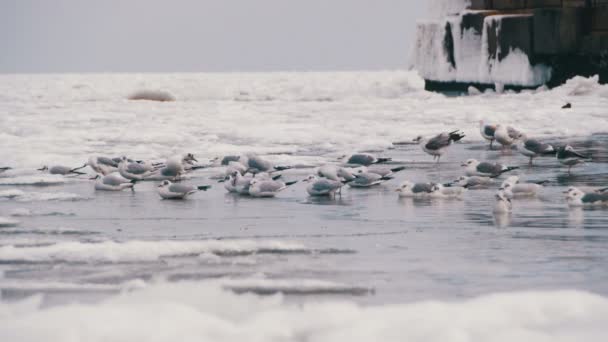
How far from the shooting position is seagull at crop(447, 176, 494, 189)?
1217 centimetres

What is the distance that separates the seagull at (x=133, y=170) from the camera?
13133mm

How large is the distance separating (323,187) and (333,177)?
567mm

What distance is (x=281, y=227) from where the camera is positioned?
30.8 feet

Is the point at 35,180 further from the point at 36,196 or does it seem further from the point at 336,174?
the point at 336,174

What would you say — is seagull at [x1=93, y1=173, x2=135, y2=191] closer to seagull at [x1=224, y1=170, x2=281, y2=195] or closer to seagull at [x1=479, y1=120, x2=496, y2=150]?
seagull at [x1=224, y1=170, x2=281, y2=195]

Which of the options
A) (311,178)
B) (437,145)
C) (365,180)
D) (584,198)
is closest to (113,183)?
(311,178)

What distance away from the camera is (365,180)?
1268 centimetres

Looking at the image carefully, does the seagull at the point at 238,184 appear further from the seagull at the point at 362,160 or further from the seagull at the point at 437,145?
the seagull at the point at 437,145

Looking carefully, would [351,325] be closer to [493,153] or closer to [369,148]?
[493,153]

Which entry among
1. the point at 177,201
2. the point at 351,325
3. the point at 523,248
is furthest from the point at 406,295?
the point at 177,201

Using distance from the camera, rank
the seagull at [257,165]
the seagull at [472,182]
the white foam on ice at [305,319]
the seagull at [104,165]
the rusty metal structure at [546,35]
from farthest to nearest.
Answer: the rusty metal structure at [546,35] → the seagull at [104,165] → the seagull at [257,165] → the seagull at [472,182] → the white foam on ice at [305,319]

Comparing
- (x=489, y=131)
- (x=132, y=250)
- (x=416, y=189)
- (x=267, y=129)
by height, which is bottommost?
(x=267, y=129)

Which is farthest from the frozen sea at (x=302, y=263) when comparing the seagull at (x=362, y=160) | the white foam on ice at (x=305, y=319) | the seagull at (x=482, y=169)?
the seagull at (x=362, y=160)

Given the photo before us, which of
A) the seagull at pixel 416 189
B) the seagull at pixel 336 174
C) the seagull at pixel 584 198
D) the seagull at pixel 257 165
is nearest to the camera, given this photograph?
the seagull at pixel 584 198
